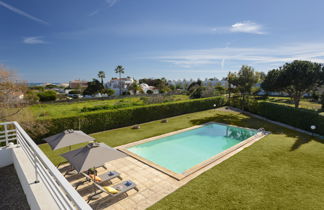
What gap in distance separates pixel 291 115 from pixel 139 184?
18.5 meters

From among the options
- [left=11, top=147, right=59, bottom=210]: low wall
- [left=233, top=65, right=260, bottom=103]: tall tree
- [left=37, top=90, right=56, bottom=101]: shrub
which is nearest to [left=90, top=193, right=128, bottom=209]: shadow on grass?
[left=11, top=147, right=59, bottom=210]: low wall

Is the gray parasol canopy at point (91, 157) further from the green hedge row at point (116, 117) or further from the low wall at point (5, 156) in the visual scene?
the green hedge row at point (116, 117)

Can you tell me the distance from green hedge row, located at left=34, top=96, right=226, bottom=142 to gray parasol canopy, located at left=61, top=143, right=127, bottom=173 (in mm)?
8082

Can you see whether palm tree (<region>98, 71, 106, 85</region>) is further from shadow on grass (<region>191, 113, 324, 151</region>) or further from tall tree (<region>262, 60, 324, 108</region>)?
tall tree (<region>262, 60, 324, 108</region>)

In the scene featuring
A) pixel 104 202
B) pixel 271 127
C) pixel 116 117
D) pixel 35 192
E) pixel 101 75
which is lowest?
pixel 104 202

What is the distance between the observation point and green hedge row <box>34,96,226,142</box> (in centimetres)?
1337

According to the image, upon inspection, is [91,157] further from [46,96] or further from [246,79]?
[46,96]

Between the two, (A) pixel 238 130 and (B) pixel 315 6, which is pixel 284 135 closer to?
(A) pixel 238 130

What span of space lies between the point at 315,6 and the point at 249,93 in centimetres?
1500

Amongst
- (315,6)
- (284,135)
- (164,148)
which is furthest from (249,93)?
(164,148)

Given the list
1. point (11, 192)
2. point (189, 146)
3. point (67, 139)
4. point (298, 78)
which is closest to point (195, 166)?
point (189, 146)

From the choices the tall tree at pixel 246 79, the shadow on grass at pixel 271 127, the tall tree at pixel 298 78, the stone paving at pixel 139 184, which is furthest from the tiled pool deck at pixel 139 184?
the tall tree at pixel 298 78

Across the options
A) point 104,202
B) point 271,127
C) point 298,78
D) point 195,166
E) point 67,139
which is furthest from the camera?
point 298,78

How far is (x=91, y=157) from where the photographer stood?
591cm
